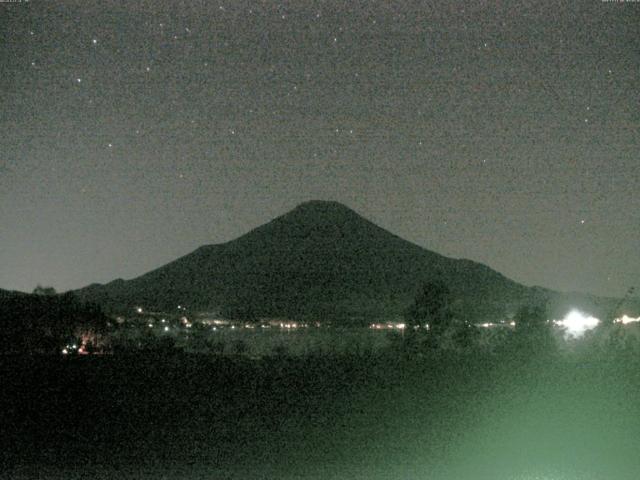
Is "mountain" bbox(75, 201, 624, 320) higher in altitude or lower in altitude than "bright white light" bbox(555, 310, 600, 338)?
higher

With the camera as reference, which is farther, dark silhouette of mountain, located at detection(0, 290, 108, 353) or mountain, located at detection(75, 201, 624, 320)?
mountain, located at detection(75, 201, 624, 320)

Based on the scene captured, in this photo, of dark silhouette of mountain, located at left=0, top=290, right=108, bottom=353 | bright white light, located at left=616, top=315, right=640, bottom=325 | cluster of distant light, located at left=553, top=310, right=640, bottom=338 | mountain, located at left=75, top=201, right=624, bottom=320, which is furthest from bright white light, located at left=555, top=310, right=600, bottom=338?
mountain, located at left=75, top=201, right=624, bottom=320

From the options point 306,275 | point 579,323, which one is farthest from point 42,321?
point 306,275

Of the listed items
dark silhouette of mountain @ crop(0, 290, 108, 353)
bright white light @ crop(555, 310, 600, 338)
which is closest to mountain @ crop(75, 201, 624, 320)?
dark silhouette of mountain @ crop(0, 290, 108, 353)

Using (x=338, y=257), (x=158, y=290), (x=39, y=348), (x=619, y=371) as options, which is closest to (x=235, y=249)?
(x=338, y=257)

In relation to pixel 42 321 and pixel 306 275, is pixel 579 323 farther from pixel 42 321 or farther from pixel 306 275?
pixel 306 275

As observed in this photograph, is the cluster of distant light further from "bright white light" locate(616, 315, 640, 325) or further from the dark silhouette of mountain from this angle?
the dark silhouette of mountain

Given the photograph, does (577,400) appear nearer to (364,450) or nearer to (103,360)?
(364,450)

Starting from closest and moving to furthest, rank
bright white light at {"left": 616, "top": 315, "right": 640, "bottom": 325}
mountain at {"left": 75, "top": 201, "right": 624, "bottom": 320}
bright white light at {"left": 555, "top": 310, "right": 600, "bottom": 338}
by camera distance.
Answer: bright white light at {"left": 555, "top": 310, "right": 600, "bottom": 338}, bright white light at {"left": 616, "top": 315, "right": 640, "bottom": 325}, mountain at {"left": 75, "top": 201, "right": 624, "bottom": 320}

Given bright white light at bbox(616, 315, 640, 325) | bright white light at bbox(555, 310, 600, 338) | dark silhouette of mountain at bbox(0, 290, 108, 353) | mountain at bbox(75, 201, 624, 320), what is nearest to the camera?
bright white light at bbox(555, 310, 600, 338)

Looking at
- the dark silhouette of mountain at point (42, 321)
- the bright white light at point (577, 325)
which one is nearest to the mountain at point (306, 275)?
the dark silhouette of mountain at point (42, 321)
